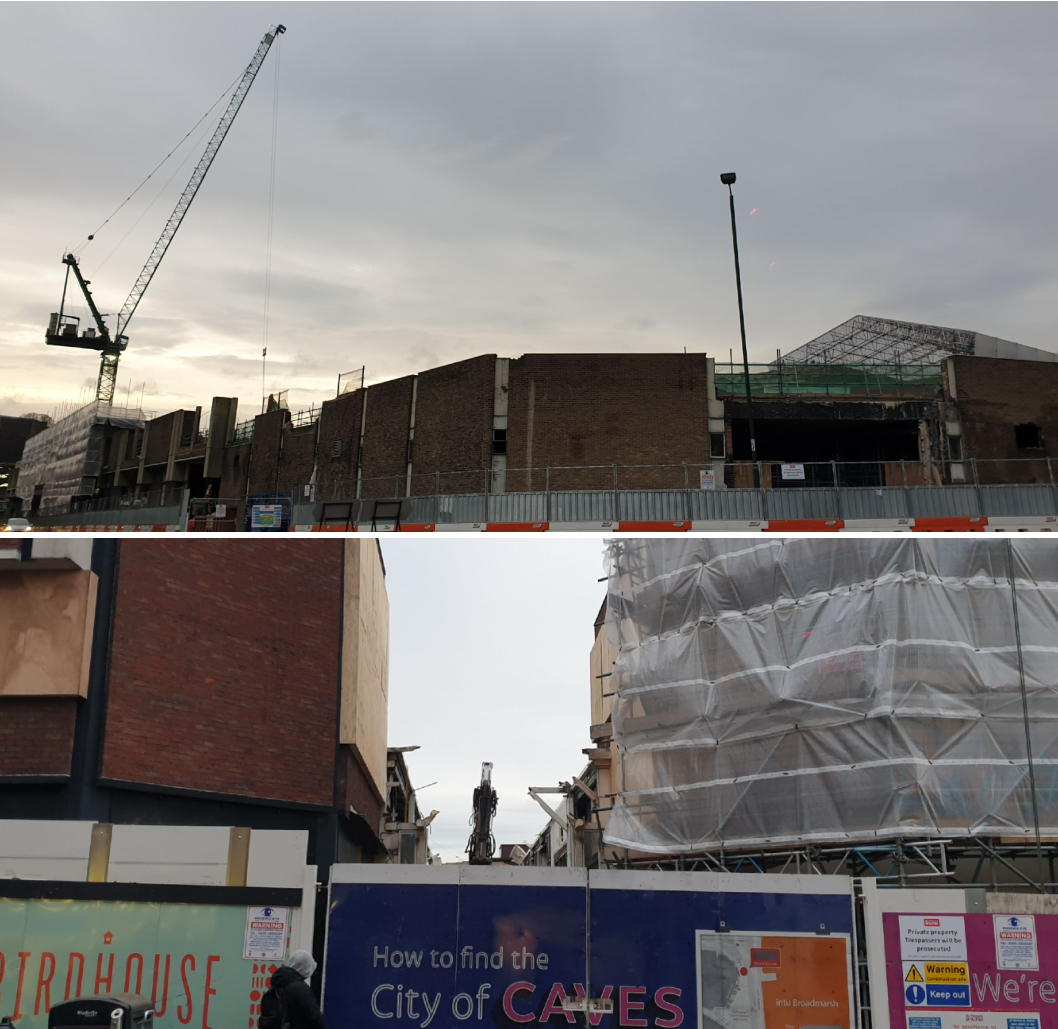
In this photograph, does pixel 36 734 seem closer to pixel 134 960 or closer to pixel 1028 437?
pixel 134 960

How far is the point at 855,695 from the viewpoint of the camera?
14.6m

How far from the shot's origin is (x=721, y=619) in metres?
16.2

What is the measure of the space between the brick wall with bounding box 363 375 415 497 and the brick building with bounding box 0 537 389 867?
32728 mm

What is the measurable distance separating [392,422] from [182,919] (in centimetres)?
4349

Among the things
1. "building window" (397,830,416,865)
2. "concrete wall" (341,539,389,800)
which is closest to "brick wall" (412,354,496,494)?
"building window" (397,830,416,865)

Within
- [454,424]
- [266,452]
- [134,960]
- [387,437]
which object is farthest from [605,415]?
[134,960]

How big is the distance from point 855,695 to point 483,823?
64.2ft

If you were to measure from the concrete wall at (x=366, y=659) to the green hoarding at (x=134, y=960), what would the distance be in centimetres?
712

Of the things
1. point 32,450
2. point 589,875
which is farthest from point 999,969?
point 32,450

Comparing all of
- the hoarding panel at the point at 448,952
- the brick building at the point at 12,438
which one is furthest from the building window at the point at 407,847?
the brick building at the point at 12,438

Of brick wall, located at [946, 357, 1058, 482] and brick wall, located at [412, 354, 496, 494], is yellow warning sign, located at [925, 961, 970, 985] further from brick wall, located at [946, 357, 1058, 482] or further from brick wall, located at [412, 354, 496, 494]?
brick wall, located at [946, 357, 1058, 482]

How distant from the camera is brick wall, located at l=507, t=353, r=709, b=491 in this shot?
4644 centimetres

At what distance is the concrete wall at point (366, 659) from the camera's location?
17.7 m

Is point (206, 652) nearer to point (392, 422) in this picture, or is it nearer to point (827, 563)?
point (827, 563)
